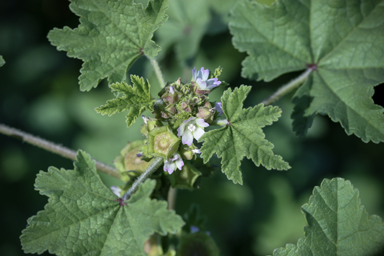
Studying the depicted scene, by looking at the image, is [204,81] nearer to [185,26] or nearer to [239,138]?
[239,138]

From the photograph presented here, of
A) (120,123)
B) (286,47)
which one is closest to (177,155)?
(286,47)

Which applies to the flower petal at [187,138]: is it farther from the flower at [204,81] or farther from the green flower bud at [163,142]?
the flower at [204,81]

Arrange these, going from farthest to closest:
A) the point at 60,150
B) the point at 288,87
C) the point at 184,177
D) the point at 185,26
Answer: the point at 185,26
the point at 288,87
the point at 60,150
the point at 184,177

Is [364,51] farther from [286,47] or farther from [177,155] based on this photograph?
[177,155]

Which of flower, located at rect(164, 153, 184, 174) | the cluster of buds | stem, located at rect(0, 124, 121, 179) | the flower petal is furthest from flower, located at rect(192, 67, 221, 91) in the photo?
stem, located at rect(0, 124, 121, 179)

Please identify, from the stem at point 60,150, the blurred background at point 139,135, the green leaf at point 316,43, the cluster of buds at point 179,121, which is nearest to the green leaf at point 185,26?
the blurred background at point 139,135

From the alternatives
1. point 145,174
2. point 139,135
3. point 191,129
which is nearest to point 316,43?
point 191,129
